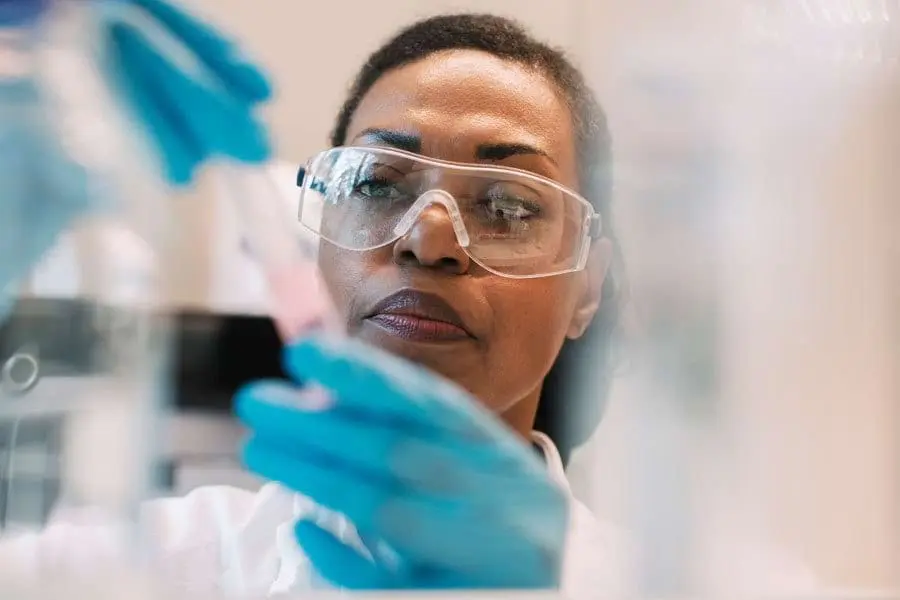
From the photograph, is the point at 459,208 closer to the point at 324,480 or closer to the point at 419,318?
the point at 419,318

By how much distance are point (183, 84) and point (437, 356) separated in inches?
11.6

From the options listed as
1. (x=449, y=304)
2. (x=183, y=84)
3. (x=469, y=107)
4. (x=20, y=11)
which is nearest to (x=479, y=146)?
(x=469, y=107)

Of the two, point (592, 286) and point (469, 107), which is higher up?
point (469, 107)

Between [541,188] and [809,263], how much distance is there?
307mm

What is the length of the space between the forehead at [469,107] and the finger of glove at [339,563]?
13.4 inches

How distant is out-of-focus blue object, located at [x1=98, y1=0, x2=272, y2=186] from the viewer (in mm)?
507

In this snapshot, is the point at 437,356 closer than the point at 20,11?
No

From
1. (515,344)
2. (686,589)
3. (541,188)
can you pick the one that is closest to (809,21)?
(541,188)

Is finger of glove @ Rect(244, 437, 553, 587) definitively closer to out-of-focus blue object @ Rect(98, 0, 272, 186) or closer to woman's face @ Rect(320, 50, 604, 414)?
woman's face @ Rect(320, 50, 604, 414)

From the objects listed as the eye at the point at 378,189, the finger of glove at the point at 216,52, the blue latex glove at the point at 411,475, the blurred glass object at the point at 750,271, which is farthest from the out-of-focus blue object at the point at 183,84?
the blurred glass object at the point at 750,271

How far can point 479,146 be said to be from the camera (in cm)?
62

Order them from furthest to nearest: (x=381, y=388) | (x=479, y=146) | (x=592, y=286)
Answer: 1. (x=592, y=286)
2. (x=479, y=146)
3. (x=381, y=388)

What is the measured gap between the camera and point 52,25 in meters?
0.47

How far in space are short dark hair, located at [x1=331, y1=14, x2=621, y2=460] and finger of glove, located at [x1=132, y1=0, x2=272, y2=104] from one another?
195mm
